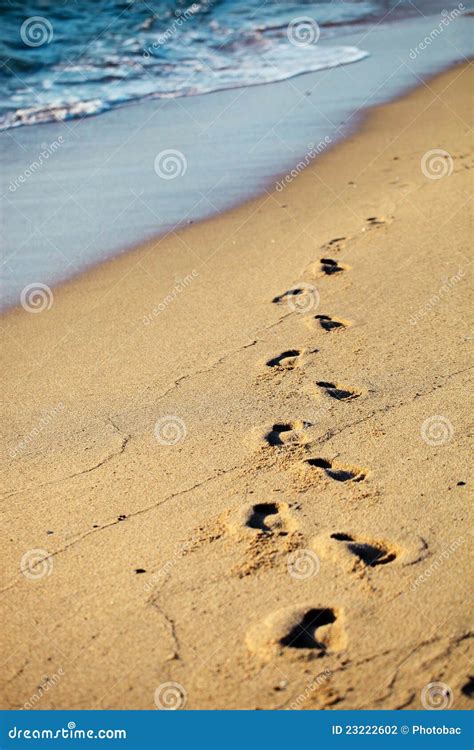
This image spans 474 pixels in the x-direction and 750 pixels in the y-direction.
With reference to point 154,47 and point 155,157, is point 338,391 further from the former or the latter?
point 154,47

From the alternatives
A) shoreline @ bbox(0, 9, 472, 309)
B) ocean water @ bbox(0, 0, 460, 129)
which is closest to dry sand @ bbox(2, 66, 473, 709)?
shoreline @ bbox(0, 9, 472, 309)

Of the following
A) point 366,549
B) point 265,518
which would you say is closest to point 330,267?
point 265,518

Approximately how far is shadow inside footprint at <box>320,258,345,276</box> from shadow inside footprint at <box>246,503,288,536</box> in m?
2.33

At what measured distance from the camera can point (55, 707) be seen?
2.64 meters

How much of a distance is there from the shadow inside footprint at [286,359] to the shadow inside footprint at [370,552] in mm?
1428

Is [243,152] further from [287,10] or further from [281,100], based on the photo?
[287,10]

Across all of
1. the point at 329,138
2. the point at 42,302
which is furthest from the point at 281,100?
the point at 42,302

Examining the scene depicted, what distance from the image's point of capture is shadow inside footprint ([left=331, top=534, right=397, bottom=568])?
2998 millimetres

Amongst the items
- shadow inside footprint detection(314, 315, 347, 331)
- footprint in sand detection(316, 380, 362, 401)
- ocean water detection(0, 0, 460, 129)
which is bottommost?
footprint in sand detection(316, 380, 362, 401)

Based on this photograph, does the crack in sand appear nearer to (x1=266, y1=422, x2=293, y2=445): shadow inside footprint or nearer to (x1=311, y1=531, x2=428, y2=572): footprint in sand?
(x1=266, y1=422, x2=293, y2=445): shadow inside footprint

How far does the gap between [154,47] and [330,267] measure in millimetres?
9945

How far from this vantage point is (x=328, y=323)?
477 cm

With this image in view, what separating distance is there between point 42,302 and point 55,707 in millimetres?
3256

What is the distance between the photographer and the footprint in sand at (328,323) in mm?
4715
